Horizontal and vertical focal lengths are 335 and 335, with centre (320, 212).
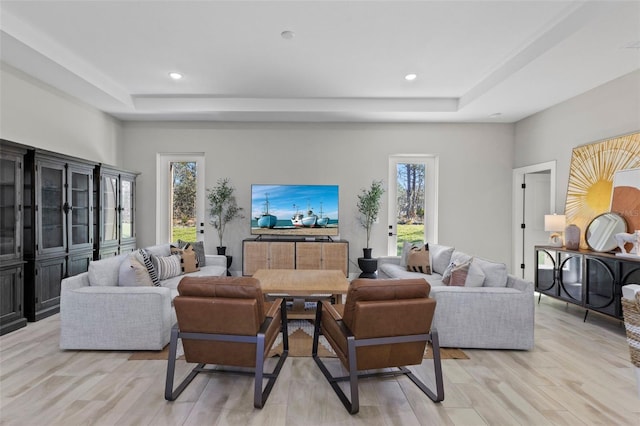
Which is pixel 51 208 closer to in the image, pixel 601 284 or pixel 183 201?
pixel 183 201

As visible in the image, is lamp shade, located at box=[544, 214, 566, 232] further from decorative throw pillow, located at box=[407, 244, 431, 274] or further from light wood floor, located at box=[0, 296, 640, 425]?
light wood floor, located at box=[0, 296, 640, 425]

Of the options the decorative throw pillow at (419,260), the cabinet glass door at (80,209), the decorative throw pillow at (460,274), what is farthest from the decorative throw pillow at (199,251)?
the decorative throw pillow at (460,274)

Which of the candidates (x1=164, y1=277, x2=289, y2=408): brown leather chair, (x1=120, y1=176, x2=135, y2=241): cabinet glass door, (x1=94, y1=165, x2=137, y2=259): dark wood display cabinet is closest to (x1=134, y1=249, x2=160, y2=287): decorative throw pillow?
(x1=164, y1=277, x2=289, y2=408): brown leather chair

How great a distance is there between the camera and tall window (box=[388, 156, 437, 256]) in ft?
20.1

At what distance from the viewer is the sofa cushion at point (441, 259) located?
4.38 metres

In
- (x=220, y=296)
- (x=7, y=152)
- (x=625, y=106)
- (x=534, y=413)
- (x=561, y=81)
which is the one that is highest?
(x=561, y=81)

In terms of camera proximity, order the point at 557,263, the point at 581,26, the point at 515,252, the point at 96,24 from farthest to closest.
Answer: the point at 515,252, the point at 557,263, the point at 96,24, the point at 581,26

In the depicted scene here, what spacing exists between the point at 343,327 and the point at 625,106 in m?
4.26

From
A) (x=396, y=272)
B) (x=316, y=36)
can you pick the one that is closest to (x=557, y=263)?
(x=396, y=272)

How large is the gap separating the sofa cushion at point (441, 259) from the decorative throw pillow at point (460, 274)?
92 centimetres

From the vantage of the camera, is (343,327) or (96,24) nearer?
(343,327)

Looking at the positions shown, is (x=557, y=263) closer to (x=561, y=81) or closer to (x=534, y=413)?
(x=561, y=81)

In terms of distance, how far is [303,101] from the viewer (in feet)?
17.1

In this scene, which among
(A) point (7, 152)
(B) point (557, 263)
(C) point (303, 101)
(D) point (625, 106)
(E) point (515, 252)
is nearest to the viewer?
(A) point (7, 152)
